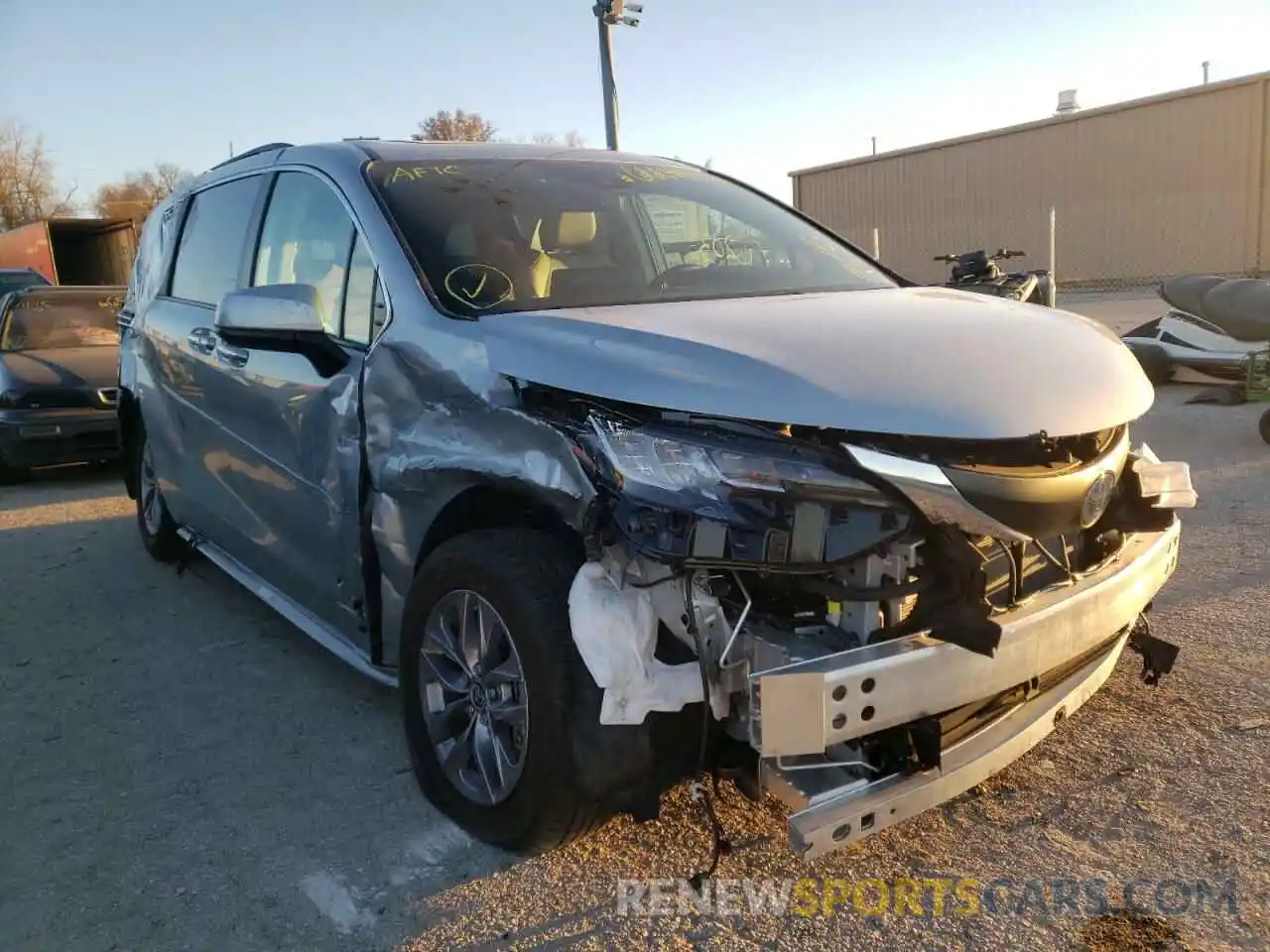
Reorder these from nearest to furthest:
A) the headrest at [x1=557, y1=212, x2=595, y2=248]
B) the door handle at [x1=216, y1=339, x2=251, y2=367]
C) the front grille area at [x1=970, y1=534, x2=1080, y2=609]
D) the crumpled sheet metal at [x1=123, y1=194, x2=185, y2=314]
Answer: the front grille area at [x1=970, y1=534, x2=1080, y2=609] < the headrest at [x1=557, y1=212, x2=595, y2=248] < the door handle at [x1=216, y1=339, x2=251, y2=367] < the crumpled sheet metal at [x1=123, y1=194, x2=185, y2=314]

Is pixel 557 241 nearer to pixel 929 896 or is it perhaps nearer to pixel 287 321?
pixel 287 321

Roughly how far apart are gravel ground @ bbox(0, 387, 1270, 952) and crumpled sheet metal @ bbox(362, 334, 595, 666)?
1.94 feet

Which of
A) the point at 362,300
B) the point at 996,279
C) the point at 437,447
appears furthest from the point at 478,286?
the point at 996,279

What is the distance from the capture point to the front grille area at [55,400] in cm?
846

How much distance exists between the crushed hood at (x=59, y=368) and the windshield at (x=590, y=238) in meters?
6.50

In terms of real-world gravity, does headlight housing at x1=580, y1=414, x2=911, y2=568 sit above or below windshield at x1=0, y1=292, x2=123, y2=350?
below

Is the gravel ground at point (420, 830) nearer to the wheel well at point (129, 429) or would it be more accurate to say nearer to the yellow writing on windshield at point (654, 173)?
the wheel well at point (129, 429)

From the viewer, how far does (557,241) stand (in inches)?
132

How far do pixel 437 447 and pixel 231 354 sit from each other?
1633mm

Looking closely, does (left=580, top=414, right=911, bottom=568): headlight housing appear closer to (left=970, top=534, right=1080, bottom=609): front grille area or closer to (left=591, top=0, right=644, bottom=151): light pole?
(left=970, top=534, right=1080, bottom=609): front grille area

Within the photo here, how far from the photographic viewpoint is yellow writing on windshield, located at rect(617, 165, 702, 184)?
153 inches

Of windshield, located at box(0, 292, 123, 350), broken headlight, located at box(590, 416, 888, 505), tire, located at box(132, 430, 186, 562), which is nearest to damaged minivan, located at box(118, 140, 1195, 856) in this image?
broken headlight, located at box(590, 416, 888, 505)

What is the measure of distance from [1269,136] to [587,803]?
78.4 ft

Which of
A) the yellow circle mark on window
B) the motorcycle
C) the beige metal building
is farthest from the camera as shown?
the beige metal building
